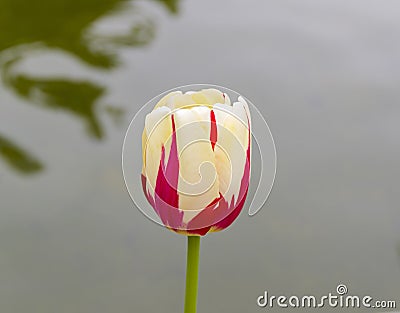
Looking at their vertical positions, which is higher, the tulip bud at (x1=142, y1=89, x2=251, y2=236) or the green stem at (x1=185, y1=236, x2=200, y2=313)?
the tulip bud at (x1=142, y1=89, x2=251, y2=236)

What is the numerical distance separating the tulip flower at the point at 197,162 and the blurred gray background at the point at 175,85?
0.43 metres

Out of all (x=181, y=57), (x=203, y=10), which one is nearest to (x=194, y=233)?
(x=181, y=57)

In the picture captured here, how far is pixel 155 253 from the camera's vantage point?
2.16ft

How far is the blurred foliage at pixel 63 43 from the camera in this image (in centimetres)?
80

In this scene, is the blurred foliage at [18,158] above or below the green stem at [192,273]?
above

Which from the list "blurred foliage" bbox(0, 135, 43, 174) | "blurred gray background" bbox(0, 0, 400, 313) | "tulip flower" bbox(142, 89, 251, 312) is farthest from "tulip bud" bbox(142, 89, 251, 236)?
"blurred foliage" bbox(0, 135, 43, 174)

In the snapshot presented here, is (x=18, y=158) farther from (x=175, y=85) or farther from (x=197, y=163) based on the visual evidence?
(x=197, y=163)

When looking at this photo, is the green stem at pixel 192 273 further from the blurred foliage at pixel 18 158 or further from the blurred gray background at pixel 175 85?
the blurred foliage at pixel 18 158

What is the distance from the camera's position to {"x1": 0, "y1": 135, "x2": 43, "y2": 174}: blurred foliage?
2.38ft

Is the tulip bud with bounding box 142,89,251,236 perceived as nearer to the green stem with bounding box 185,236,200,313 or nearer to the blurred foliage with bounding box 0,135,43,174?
the green stem with bounding box 185,236,200,313

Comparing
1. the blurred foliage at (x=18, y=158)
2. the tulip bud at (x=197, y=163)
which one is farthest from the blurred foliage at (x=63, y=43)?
the tulip bud at (x=197, y=163)

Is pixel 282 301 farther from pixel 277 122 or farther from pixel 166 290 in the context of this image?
pixel 277 122

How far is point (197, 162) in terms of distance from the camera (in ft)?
0.67

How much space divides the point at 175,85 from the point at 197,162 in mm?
625
